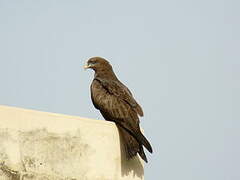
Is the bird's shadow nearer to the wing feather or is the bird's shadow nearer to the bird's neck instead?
the wing feather


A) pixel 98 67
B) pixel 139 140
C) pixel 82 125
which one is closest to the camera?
pixel 82 125

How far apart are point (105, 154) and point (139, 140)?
3.62 ft

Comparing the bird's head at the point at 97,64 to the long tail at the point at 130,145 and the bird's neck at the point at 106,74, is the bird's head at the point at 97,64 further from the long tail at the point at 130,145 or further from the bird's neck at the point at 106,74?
the long tail at the point at 130,145

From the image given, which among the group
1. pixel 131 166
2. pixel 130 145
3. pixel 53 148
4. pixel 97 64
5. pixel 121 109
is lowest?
pixel 131 166

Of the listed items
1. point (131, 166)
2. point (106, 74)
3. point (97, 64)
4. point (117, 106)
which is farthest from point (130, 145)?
point (97, 64)

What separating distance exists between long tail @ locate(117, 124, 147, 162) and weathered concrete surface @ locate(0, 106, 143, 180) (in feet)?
1.48

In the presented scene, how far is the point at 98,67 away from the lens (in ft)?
36.4

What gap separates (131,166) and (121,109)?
1.54 meters

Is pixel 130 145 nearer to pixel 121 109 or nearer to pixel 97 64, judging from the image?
pixel 121 109

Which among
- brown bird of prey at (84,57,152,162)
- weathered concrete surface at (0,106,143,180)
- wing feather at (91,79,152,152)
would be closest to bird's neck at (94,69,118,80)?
brown bird of prey at (84,57,152,162)

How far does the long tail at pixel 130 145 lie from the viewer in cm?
735

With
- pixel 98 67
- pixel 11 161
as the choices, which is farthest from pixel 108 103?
pixel 11 161

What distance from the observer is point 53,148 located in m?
6.45

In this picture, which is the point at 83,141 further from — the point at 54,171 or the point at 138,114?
the point at 138,114
